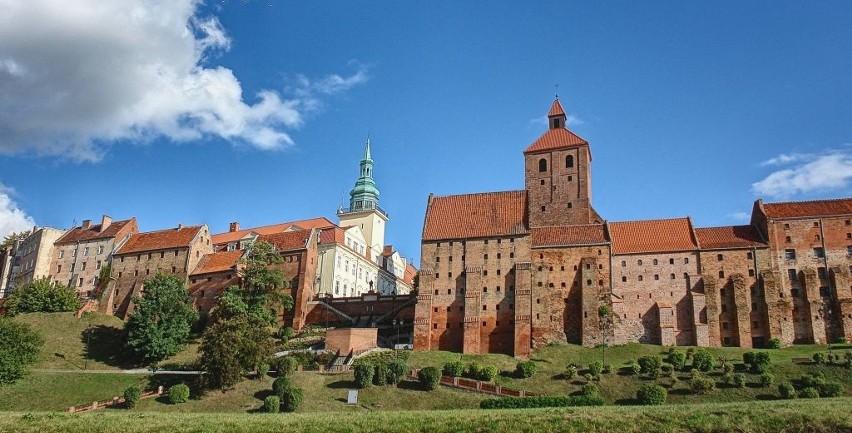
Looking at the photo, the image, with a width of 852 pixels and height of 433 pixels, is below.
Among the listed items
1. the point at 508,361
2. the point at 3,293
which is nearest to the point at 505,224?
the point at 508,361

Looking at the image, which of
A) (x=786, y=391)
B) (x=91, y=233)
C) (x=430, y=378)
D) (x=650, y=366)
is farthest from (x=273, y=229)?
(x=786, y=391)

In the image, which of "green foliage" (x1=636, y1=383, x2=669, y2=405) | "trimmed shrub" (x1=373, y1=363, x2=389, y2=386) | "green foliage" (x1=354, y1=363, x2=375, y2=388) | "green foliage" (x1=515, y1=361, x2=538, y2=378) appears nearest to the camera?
"green foliage" (x1=636, y1=383, x2=669, y2=405)

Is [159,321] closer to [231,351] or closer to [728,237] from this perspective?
[231,351]

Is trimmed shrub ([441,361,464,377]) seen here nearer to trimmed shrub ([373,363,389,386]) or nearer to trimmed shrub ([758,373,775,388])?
trimmed shrub ([373,363,389,386])

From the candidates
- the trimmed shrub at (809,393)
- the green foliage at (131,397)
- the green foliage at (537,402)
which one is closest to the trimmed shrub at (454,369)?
the green foliage at (537,402)

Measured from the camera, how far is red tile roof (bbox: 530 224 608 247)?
7056cm

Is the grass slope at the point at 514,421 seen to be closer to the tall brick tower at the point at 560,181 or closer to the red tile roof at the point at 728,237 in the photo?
the red tile roof at the point at 728,237

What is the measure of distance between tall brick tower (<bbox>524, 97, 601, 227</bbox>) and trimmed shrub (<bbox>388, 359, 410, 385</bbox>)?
26597 mm

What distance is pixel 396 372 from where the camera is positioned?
5428 centimetres

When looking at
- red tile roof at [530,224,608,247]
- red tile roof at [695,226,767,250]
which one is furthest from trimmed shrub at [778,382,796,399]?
red tile roof at [530,224,608,247]

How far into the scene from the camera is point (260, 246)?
71.2 meters

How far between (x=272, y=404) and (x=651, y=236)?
39.9 meters

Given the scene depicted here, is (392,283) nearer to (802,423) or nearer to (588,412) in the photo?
(588,412)

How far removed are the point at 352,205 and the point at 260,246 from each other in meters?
32.8
